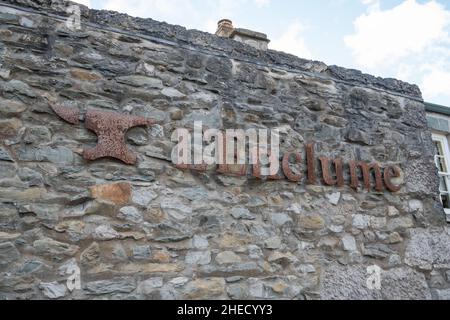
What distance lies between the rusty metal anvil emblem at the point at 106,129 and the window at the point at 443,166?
349 cm

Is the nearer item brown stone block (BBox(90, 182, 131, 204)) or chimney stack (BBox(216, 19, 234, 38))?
brown stone block (BBox(90, 182, 131, 204))

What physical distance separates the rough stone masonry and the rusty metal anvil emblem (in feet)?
0.17

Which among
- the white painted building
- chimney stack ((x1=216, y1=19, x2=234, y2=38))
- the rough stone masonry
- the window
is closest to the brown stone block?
the rough stone masonry

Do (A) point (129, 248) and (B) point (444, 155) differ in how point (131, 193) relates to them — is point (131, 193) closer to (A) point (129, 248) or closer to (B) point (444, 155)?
(A) point (129, 248)

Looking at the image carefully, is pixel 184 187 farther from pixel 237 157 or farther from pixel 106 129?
pixel 106 129

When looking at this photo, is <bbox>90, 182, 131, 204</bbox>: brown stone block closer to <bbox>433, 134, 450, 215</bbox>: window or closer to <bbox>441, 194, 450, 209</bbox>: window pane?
<bbox>433, 134, 450, 215</bbox>: window

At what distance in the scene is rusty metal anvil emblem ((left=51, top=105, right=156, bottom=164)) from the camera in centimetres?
296

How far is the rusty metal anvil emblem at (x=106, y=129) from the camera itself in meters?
2.96

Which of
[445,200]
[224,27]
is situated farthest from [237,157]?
[445,200]

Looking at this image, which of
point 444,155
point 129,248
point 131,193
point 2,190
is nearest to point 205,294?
point 129,248

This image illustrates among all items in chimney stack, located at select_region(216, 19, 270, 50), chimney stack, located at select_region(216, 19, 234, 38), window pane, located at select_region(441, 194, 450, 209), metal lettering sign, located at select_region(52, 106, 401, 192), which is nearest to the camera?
metal lettering sign, located at select_region(52, 106, 401, 192)

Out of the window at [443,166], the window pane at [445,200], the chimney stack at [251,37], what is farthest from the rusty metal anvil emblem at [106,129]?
the window pane at [445,200]

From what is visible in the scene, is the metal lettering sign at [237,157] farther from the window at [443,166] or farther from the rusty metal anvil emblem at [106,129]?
the window at [443,166]
